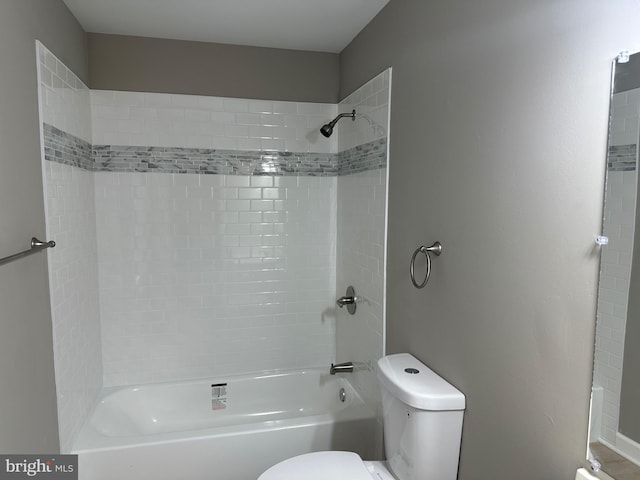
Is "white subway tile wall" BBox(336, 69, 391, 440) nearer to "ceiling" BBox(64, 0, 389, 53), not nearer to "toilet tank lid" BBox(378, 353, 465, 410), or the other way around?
"ceiling" BBox(64, 0, 389, 53)

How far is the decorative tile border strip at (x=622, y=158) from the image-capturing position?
93 centimetres

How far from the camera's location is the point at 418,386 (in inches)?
60.8

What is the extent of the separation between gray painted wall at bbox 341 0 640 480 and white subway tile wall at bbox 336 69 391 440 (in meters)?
0.27

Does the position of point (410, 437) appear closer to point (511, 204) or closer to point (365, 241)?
point (511, 204)

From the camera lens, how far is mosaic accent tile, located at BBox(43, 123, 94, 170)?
179cm

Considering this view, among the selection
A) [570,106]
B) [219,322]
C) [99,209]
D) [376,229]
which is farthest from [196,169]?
[570,106]

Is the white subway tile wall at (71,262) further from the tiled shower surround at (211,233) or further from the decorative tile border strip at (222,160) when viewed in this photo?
the decorative tile border strip at (222,160)

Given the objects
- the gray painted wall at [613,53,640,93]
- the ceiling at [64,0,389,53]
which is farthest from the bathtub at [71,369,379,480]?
the ceiling at [64,0,389,53]

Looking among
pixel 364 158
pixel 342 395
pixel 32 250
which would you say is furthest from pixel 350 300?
pixel 32 250

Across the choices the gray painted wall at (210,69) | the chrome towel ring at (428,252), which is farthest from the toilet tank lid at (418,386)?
the gray painted wall at (210,69)

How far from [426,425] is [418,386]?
129 mm

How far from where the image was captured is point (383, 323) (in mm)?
2174

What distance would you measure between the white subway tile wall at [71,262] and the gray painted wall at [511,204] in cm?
151

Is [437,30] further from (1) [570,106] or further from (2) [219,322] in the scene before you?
(2) [219,322]
